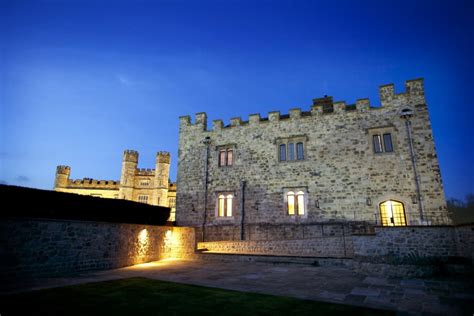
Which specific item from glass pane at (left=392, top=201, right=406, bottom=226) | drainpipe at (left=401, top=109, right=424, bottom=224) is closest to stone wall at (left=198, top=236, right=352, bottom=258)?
glass pane at (left=392, top=201, right=406, bottom=226)

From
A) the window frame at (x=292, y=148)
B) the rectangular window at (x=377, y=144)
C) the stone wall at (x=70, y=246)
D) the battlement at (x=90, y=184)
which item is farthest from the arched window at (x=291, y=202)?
the battlement at (x=90, y=184)

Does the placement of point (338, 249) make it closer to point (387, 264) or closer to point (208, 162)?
point (387, 264)

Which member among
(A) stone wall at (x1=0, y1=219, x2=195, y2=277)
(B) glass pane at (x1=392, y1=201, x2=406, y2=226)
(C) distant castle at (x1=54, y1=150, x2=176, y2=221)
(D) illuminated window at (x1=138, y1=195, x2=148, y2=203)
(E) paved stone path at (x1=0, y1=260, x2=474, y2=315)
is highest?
(C) distant castle at (x1=54, y1=150, x2=176, y2=221)

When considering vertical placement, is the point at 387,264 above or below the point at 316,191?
below

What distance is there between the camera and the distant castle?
33062mm

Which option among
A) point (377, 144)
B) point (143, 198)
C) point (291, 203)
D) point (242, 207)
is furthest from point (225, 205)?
point (143, 198)

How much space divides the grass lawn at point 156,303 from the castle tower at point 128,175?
2751cm

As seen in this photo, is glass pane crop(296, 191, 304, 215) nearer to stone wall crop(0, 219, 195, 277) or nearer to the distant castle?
stone wall crop(0, 219, 195, 277)

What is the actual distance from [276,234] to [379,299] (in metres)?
10.8

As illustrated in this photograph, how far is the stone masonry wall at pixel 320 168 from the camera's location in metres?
14.8

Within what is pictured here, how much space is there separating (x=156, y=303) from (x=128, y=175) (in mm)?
30454

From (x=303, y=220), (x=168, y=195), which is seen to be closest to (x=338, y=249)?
(x=303, y=220)

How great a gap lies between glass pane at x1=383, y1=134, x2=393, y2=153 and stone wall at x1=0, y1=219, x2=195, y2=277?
559 inches

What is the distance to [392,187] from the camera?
14898 millimetres
